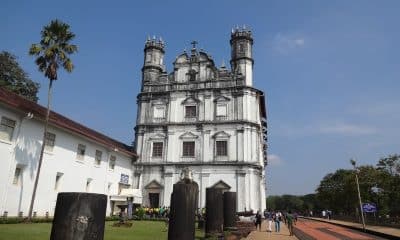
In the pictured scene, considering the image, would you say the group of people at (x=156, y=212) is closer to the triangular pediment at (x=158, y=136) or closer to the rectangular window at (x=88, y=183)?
the rectangular window at (x=88, y=183)

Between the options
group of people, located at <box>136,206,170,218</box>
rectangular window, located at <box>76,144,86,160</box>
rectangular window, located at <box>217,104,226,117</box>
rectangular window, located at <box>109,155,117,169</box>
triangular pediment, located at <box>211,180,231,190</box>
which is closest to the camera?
rectangular window, located at <box>76,144,86,160</box>

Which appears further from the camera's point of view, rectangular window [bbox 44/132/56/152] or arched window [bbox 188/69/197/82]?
arched window [bbox 188/69/197/82]

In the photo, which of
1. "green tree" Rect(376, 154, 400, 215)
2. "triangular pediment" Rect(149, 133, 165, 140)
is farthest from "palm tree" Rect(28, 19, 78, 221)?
"green tree" Rect(376, 154, 400, 215)

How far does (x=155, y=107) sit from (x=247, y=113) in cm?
1006

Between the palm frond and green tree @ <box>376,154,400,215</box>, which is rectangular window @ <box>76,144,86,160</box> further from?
green tree @ <box>376,154,400,215</box>

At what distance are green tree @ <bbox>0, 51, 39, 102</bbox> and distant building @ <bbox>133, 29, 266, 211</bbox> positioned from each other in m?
11.5

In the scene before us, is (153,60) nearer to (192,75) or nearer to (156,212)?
(192,75)

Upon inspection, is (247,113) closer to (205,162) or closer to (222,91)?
(222,91)

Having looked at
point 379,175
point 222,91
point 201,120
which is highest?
point 222,91

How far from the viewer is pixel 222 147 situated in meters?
36.1

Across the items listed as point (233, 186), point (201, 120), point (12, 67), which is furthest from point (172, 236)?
point (12, 67)

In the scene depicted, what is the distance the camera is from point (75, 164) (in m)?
27.5

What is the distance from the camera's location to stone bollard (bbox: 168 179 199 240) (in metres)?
7.93

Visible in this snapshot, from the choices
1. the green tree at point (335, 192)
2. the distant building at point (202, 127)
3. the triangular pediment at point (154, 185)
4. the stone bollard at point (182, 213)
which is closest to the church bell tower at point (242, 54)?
the distant building at point (202, 127)
